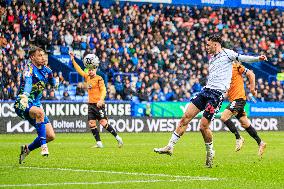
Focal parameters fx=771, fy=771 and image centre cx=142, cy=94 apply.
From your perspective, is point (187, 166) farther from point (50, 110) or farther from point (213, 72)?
point (50, 110)

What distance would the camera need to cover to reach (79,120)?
34.4 m

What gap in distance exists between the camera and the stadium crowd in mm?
37219

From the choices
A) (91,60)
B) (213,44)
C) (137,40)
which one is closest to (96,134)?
(91,60)

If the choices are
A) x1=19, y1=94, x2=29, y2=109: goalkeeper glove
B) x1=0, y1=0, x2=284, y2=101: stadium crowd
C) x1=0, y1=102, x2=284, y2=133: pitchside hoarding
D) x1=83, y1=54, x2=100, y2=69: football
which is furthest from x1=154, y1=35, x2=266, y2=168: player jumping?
x1=0, y1=0, x2=284, y2=101: stadium crowd

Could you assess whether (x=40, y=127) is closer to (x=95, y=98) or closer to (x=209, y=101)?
(x=209, y=101)

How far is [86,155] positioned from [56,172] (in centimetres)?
538

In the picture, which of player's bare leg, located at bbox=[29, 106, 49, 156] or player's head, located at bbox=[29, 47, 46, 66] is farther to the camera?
player's head, located at bbox=[29, 47, 46, 66]

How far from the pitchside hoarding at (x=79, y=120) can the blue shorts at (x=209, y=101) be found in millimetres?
18434

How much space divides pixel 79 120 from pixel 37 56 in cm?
1951

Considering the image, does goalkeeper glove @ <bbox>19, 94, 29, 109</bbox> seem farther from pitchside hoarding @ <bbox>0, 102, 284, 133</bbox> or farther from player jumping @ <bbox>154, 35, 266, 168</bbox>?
pitchside hoarding @ <bbox>0, 102, 284, 133</bbox>

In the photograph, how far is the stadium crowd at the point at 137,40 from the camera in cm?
3722

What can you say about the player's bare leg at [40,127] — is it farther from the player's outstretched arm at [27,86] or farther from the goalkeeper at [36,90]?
the player's outstretched arm at [27,86]

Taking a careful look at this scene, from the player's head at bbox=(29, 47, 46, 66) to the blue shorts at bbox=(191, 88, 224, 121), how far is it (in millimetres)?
3078

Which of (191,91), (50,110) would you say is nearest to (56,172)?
(50,110)
